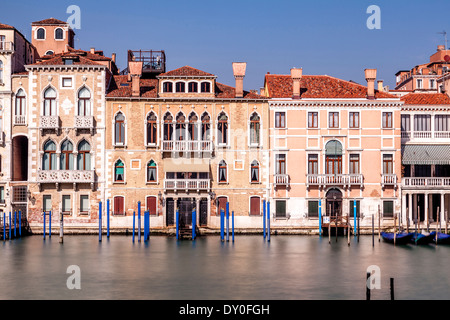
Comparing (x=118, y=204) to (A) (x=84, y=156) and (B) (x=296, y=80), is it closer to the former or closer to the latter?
(A) (x=84, y=156)

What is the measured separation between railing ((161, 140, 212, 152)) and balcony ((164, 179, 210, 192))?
6.79 ft

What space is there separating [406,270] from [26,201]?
26425 mm

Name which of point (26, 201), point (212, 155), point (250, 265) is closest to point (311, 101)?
point (212, 155)

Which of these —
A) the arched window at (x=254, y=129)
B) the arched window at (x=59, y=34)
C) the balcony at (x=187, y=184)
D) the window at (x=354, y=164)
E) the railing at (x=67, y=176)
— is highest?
the arched window at (x=59, y=34)

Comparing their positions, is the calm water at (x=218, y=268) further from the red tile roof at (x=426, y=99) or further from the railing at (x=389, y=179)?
the red tile roof at (x=426, y=99)

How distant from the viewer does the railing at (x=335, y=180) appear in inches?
1908

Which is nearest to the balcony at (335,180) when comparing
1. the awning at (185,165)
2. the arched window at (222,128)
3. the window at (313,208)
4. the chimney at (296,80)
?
the window at (313,208)

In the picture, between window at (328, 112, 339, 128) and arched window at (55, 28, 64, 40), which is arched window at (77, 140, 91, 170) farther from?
window at (328, 112, 339, 128)

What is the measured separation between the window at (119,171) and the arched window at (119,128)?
4.86 feet

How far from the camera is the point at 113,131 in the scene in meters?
48.7

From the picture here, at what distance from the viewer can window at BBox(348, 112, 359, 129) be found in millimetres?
49072

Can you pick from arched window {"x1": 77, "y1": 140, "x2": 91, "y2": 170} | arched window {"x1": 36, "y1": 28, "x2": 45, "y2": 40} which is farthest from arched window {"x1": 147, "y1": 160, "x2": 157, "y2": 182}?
arched window {"x1": 36, "y1": 28, "x2": 45, "y2": 40}
